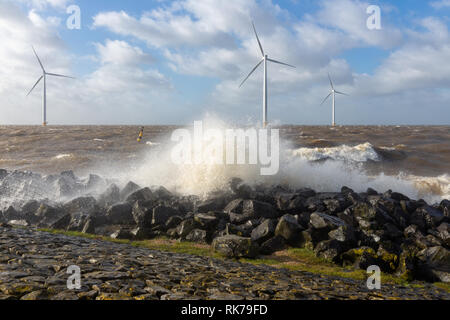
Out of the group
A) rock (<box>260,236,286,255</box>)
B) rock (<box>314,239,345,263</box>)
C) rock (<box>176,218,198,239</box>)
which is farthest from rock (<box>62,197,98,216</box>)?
rock (<box>314,239,345,263</box>)

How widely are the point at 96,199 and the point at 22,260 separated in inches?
377

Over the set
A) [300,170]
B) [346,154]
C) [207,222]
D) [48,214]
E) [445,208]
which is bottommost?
[48,214]

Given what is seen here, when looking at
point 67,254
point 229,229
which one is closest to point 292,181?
point 229,229

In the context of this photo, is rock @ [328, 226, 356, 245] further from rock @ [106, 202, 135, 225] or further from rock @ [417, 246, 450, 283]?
rock @ [106, 202, 135, 225]

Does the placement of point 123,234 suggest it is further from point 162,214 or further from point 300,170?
point 300,170

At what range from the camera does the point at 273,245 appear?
1074 cm

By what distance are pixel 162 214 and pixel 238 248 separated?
167 inches

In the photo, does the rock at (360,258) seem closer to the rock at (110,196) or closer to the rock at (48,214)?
the rock at (110,196)

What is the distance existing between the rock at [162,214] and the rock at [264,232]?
353 cm

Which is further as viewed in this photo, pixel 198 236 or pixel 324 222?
pixel 198 236

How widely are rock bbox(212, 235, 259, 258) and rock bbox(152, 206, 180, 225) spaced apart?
139 inches

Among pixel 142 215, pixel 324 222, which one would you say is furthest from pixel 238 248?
pixel 142 215

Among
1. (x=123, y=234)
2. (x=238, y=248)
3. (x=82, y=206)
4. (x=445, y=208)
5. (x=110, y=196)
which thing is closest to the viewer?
(x=238, y=248)
